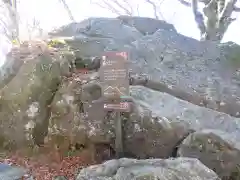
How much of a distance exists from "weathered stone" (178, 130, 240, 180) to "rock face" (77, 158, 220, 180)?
1077 mm

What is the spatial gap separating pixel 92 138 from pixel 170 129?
1.61 meters

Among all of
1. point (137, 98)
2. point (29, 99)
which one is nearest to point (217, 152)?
point (137, 98)

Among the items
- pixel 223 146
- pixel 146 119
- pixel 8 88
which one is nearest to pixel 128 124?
pixel 146 119

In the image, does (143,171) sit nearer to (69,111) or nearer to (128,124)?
(128,124)

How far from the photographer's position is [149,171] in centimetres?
414

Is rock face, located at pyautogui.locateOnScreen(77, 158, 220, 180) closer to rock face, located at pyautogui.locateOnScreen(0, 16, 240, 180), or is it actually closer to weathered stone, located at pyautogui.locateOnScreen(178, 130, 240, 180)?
rock face, located at pyautogui.locateOnScreen(0, 16, 240, 180)

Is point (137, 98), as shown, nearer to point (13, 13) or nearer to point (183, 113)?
point (183, 113)

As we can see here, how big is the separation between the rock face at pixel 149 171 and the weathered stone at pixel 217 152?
3.53 feet

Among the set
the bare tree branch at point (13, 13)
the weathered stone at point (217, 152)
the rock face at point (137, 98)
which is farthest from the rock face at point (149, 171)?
the bare tree branch at point (13, 13)

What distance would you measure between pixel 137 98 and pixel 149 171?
2520 mm

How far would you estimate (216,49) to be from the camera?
31.2 ft

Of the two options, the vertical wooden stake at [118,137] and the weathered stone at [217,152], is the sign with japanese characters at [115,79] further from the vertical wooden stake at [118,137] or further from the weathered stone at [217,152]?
the weathered stone at [217,152]

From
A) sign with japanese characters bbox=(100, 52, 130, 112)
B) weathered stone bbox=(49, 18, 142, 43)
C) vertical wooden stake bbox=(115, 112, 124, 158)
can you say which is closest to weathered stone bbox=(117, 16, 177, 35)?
weathered stone bbox=(49, 18, 142, 43)

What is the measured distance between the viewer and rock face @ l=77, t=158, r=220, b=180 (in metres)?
4.09
